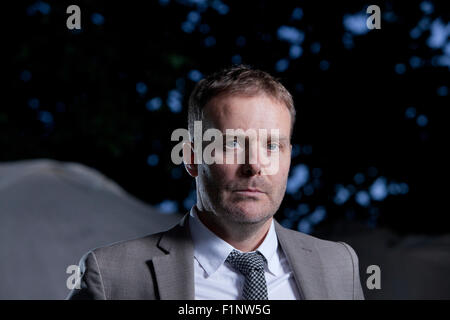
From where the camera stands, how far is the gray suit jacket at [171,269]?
837 millimetres

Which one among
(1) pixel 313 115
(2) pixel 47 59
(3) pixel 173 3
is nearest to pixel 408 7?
(1) pixel 313 115

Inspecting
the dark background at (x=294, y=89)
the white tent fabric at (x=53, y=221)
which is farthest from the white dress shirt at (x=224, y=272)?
the dark background at (x=294, y=89)

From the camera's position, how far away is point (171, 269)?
85 centimetres

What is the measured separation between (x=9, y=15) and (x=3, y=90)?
0.47 meters

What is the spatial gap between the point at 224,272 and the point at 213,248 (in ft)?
0.13

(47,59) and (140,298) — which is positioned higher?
(47,59)

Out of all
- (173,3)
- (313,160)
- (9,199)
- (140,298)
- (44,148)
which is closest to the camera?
(140,298)

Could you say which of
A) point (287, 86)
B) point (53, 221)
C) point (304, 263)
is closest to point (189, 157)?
point (304, 263)

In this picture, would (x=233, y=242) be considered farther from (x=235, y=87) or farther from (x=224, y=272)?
(x=235, y=87)

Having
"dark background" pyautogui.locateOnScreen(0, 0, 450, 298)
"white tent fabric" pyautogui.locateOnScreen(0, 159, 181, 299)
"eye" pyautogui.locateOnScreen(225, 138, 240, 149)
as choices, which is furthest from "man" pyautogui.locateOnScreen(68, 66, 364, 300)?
"dark background" pyautogui.locateOnScreen(0, 0, 450, 298)

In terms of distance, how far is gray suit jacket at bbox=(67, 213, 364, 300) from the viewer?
0.84 metres

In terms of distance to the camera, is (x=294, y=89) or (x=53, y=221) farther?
(x=294, y=89)
